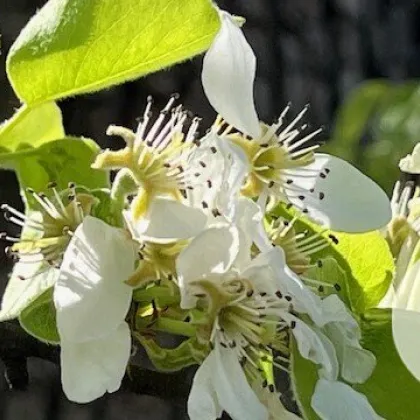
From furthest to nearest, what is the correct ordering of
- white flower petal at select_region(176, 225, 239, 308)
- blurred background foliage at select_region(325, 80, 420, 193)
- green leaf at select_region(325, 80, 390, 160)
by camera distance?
green leaf at select_region(325, 80, 390, 160) < blurred background foliage at select_region(325, 80, 420, 193) < white flower petal at select_region(176, 225, 239, 308)

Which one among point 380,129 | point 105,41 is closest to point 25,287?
point 105,41

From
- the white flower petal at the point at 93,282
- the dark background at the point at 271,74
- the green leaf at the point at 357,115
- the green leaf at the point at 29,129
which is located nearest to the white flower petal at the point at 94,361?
the white flower petal at the point at 93,282

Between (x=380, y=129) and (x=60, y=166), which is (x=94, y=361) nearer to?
(x=60, y=166)

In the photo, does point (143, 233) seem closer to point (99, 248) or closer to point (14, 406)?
point (99, 248)

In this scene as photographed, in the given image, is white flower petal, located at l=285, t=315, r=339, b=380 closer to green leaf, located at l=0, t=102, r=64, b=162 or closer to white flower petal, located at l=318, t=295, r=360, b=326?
white flower petal, located at l=318, t=295, r=360, b=326

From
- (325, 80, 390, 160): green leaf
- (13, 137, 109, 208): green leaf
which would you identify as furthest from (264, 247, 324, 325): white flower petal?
(325, 80, 390, 160): green leaf

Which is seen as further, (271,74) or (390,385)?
(271,74)

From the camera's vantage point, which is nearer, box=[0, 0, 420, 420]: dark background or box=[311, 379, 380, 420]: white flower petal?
box=[311, 379, 380, 420]: white flower petal
